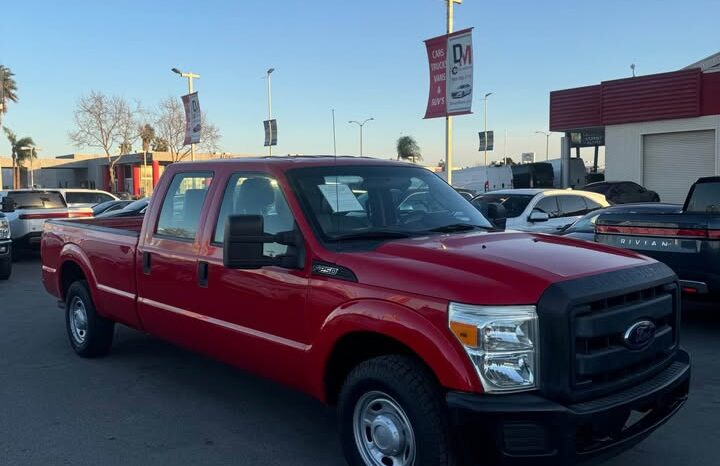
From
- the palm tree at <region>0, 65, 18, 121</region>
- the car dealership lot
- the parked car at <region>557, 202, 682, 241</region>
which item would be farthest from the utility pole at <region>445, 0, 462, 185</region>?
the palm tree at <region>0, 65, 18, 121</region>

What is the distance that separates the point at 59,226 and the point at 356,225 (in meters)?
4.30

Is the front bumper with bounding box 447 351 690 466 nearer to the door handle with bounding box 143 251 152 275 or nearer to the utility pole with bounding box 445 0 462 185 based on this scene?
the door handle with bounding box 143 251 152 275

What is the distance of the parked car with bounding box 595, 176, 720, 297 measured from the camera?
6.88 metres

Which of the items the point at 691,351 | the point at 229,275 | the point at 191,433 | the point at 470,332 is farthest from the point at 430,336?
the point at 691,351

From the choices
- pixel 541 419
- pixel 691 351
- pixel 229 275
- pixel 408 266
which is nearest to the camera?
pixel 541 419

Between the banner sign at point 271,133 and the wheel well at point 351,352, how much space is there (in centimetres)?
2605

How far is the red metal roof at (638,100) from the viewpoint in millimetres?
24359

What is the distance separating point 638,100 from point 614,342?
25.5m

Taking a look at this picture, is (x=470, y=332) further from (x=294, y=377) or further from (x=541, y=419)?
(x=294, y=377)

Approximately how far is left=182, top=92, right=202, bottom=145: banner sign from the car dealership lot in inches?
802

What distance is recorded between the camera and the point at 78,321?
6762mm

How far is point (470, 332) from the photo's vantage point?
3.12 metres

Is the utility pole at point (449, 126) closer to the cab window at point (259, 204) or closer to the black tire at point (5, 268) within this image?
the black tire at point (5, 268)

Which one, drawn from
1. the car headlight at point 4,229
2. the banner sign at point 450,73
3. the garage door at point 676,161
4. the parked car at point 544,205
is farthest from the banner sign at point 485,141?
the car headlight at point 4,229
